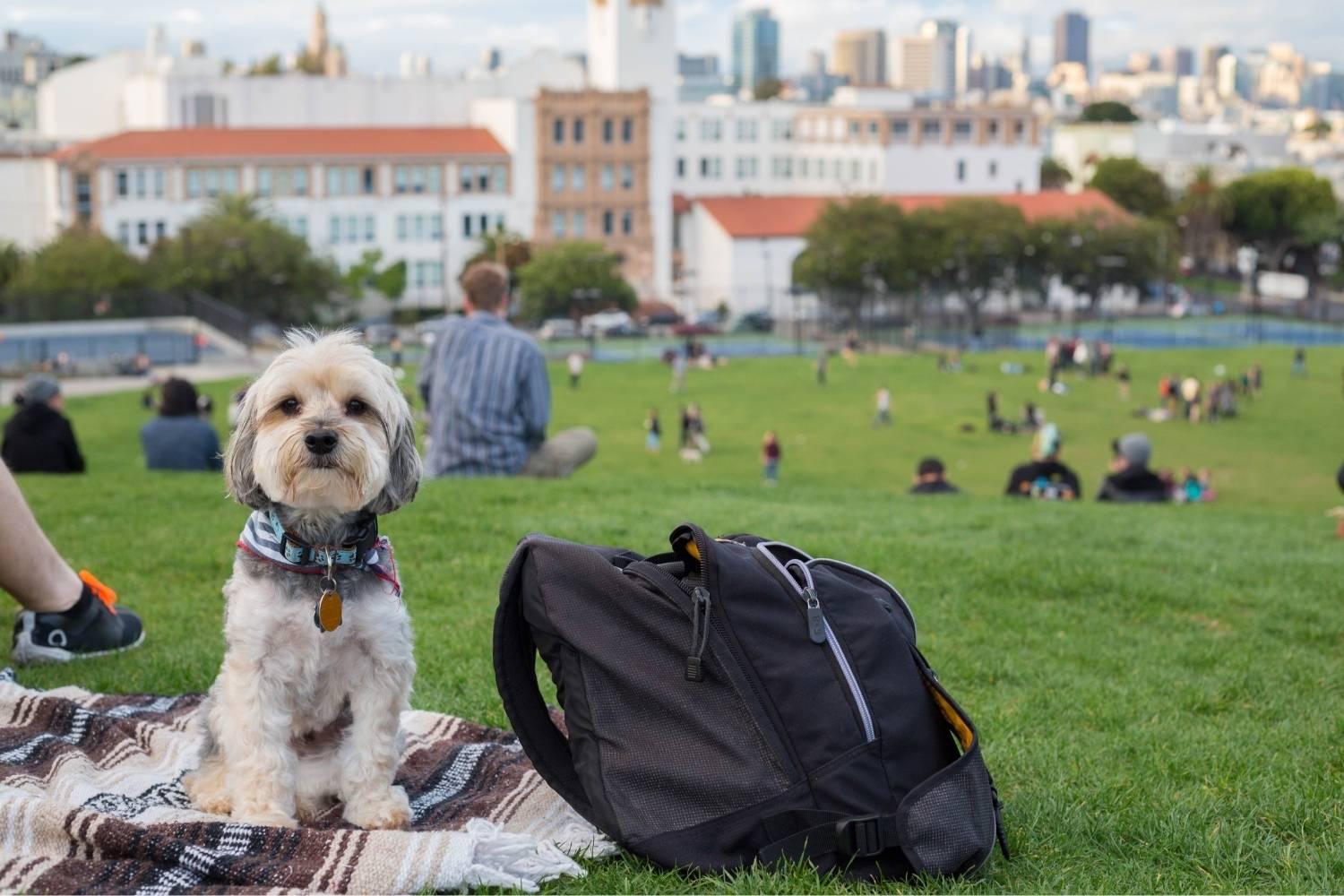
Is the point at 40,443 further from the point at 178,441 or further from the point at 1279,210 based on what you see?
the point at 1279,210

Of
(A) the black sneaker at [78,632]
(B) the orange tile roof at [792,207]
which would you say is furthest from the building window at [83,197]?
(A) the black sneaker at [78,632]

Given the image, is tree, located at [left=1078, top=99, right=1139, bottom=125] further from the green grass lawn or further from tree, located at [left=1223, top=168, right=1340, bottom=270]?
the green grass lawn

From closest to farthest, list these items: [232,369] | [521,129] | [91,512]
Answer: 1. [91,512]
2. [232,369]
3. [521,129]

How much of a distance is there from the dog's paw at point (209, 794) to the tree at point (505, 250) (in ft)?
256

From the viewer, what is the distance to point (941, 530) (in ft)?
33.1

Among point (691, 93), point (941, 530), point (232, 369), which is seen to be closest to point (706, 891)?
point (941, 530)

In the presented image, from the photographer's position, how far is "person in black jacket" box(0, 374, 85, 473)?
42.9 ft

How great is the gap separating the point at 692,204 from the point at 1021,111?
28.5 metres

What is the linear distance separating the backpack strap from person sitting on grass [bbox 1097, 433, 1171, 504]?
10.8 meters

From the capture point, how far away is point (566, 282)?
7631 centimetres

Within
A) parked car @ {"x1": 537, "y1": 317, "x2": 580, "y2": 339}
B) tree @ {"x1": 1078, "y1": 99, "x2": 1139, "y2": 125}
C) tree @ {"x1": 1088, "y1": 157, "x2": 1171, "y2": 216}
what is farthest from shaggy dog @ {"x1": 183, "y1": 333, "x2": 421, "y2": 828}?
tree @ {"x1": 1078, "y1": 99, "x2": 1139, "y2": 125}

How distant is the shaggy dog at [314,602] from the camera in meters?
3.88

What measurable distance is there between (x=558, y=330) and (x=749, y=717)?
70.8 m

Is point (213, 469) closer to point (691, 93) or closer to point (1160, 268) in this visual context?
point (1160, 268)
